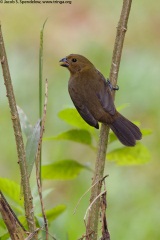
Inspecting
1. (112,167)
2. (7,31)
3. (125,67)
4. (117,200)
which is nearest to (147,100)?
(125,67)

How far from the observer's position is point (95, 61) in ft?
21.9

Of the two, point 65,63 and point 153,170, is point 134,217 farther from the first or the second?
point 65,63

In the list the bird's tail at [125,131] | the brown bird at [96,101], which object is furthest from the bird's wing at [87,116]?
the bird's tail at [125,131]

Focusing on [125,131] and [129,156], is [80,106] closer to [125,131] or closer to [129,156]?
[125,131]

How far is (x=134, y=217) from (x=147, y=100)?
5.98ft

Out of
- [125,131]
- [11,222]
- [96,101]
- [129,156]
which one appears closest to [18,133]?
[11,222]

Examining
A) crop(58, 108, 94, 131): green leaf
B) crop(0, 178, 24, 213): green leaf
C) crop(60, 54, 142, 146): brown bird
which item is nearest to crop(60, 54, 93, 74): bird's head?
crop(60, 54, 142, 146): brown bird

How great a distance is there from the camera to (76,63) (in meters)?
3.76

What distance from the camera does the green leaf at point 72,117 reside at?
7.91 feet

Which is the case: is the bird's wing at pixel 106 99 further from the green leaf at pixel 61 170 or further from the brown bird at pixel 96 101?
the green leaf at pixel 61 170

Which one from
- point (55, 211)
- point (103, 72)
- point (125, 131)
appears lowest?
point (55, 211)

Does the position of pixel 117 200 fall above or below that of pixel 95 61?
below

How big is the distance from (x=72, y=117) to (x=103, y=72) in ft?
13.0

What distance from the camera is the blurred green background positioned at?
15.1 feet
